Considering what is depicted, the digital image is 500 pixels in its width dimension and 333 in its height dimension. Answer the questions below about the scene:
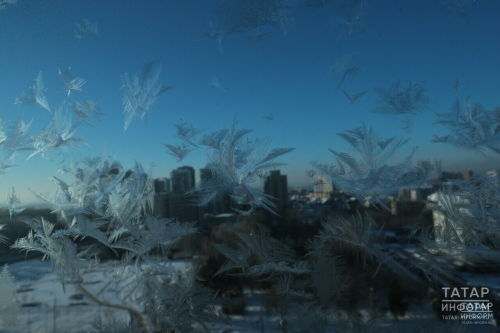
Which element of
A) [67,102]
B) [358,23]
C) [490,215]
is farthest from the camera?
[67,102]

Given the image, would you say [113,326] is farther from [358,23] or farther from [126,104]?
[358,23]

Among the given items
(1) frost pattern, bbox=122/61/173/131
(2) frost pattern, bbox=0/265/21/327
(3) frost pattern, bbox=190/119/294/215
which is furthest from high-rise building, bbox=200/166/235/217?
(2) frost pattern, bbox=0/265/21/327

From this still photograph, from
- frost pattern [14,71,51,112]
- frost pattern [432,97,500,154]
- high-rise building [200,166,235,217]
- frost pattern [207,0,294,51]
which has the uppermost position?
frost pattern [207,0,294,51]

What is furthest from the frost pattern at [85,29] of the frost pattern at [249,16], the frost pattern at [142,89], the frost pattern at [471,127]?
the frost pattern at [471,127]

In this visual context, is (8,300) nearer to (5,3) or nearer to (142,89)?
(142,89)

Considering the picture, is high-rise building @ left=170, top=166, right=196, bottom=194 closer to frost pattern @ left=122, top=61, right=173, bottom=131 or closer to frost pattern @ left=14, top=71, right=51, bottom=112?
frost pattern @ left=122, top=61, right=173, bottom=131

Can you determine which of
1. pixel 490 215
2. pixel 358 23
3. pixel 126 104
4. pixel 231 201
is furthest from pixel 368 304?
pixel 126 104

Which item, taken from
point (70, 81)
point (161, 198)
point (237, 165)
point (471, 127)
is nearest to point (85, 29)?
point (70, 81)

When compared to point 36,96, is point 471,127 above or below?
below

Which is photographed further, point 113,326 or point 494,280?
point 113,326
